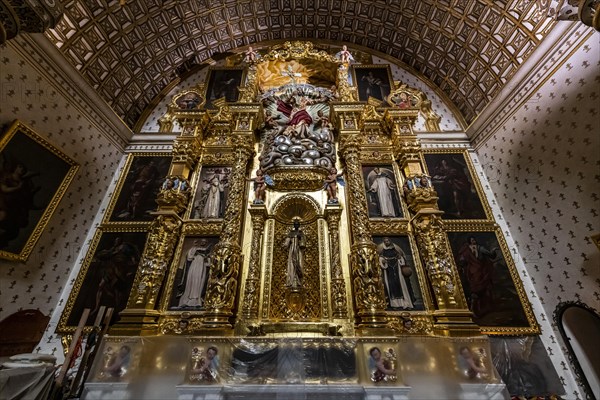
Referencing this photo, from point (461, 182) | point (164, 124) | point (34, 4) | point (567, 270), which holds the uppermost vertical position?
point (164, 124)

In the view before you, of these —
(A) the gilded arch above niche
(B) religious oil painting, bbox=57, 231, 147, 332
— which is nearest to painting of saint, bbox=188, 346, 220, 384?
(B) religious oil painting, bbox=57, 231, 147, 332

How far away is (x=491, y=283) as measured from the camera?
7133 mm

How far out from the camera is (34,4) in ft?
16.6

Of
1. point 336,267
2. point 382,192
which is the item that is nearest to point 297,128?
point 382,192

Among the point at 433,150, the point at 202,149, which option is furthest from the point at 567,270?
the point at 202,149

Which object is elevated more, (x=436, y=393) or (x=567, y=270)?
(x=567, y=270)

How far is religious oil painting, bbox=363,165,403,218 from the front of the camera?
26.6 ft

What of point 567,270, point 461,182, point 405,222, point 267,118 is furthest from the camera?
point 267,118

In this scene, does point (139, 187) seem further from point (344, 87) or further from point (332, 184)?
point (344, 87)

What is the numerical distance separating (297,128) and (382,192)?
3551 mm

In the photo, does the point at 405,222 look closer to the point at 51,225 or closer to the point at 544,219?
the point at 544,219

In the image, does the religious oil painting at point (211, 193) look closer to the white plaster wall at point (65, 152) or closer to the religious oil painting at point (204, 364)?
the white plaster wall at point (65, 152)

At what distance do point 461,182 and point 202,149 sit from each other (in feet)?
27.7

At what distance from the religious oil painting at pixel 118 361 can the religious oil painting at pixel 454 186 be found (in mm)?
8272
